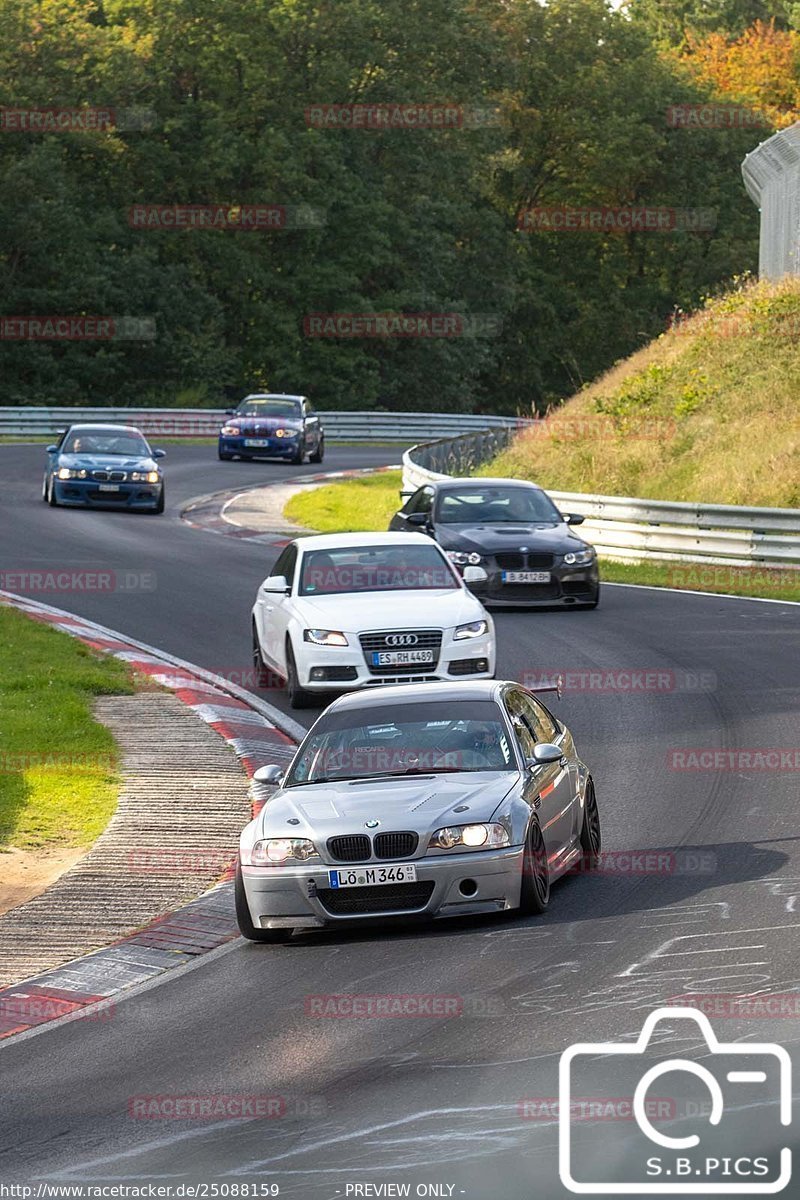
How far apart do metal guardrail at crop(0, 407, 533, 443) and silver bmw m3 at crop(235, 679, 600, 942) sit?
151 feet

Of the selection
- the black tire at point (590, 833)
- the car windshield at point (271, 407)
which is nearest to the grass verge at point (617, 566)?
the car windshield at point (271, 407)

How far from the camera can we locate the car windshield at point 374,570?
61.7 feet

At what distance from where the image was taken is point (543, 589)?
957 inches

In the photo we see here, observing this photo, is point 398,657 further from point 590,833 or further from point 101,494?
point 101,494

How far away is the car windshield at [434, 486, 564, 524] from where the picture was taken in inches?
1000

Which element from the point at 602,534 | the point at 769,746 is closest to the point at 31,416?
the point at 602,534

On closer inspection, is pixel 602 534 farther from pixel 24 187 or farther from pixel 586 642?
pixel 24 187

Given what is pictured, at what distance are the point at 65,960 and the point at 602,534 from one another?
21.5 metres

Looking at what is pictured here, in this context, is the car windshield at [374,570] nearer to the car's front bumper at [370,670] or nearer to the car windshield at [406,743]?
the car's front bumper at [370,670]

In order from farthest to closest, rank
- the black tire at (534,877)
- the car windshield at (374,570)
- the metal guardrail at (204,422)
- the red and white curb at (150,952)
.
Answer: the metal guardrail at (204,422) < the car windshield at (374,570) < the black tire at (534,877) < the red and white curb at (150,952)

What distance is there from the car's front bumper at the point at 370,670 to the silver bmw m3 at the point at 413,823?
5.67 metres

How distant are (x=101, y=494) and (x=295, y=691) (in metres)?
18.4

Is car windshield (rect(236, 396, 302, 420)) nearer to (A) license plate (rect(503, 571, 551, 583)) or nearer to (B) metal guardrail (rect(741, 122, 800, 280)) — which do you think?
(B) metal guardrail (rect(741, 122, 800, 280))

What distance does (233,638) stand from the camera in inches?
874
